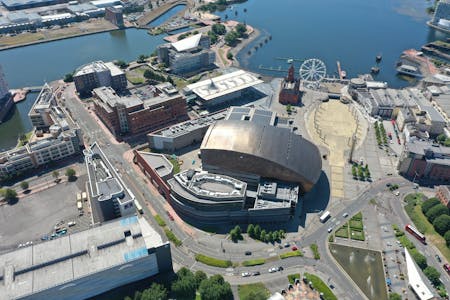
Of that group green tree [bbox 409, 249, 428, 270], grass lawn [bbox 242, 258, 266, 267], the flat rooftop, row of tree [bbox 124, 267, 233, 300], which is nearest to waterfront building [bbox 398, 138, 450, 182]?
green tree [bbox 409, 249, 428, 270]

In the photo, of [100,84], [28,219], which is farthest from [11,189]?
[100,84]

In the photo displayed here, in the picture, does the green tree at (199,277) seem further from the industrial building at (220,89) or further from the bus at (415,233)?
the industrial building at (220,89)

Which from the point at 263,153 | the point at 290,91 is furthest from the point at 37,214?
the point at 290,91

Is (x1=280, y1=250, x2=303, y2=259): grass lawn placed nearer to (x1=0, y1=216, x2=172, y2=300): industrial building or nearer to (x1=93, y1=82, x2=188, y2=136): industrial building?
(x1=0, y1=216, x2=172, y2=300): industrial building

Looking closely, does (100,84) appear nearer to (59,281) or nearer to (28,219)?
(28,219)

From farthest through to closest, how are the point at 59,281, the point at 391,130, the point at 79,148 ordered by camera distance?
1. the point at 391,130
2. the point at 79,148
3. the point at 59,281

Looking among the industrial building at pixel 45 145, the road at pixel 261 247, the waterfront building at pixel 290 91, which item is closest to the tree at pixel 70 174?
the industrial building at pixel 45 145
